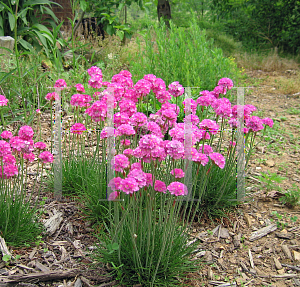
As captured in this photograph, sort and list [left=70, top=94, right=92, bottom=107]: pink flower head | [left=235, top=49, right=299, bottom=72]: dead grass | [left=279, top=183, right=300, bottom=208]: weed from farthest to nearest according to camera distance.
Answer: [left=235, top=49, right=299, bottom=72]: dead grass → [left=279, top=183, right=300, bottom=208]: weed → [left=70, top=94, right=92, bottom=107]: pink flower head

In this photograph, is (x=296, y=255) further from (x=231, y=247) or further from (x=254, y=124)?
(x=254, y=124)

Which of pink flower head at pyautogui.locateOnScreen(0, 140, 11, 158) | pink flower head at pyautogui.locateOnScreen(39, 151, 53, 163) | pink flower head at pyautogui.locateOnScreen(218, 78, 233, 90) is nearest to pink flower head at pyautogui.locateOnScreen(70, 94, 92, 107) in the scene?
pink flower head at pyautogui.locateOnScreen(39, 151, 53, 163)

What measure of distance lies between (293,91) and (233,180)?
14.8 ft

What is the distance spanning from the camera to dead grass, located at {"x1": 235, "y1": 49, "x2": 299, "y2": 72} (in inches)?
313

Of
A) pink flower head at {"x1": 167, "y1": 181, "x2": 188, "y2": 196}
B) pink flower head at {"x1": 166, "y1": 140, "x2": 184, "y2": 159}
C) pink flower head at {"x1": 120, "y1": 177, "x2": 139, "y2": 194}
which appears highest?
pink flower head at {"x1": 166, "y1": 140, "x2": 184, "y2": 159}

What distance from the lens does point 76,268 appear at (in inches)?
78.4

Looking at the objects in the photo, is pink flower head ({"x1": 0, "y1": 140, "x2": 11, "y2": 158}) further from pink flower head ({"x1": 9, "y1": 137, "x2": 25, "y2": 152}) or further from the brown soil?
the brown soil

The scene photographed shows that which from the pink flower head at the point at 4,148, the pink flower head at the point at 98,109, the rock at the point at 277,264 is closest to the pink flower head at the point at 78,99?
the pink flower head at the point at 98,109

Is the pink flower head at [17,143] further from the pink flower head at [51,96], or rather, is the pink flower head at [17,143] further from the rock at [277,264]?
the rock at [277,264]

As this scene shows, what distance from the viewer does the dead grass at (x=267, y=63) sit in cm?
795

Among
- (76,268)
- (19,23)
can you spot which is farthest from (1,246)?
(19,23)

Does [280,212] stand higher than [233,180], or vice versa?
[233,180]

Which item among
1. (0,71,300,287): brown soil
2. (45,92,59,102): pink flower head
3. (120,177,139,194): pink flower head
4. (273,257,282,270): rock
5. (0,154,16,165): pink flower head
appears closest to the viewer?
(120,177,139,194): pink flower head

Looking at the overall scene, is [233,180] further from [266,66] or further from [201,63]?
[266,66]
